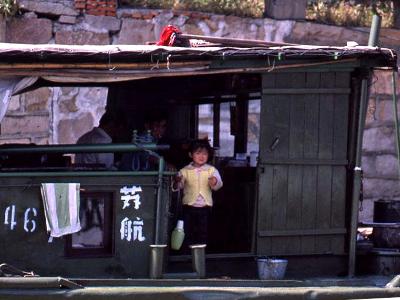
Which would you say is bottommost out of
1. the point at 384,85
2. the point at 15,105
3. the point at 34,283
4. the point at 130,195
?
the point at 34,283

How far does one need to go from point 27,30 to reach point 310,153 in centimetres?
572

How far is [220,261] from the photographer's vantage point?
27.9 ft

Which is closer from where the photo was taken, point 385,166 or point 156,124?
point 156,124

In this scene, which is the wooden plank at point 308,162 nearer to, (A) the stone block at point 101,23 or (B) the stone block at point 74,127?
(B) the stone block at point 74,127

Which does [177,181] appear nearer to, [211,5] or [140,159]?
[140,159]

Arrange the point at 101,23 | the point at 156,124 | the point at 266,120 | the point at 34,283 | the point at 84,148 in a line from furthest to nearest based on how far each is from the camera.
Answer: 1. the point at 101,23
2. the point at 156,124
3. the point at 266,120
4. the point at 84,148
5. the point at 34,283

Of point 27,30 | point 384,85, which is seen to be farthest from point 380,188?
point 27,30

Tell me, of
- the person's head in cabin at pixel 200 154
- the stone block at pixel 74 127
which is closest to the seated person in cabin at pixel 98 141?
the person's head in cabin at pixel 200 154

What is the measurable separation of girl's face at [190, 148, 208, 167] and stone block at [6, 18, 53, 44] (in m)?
5.16

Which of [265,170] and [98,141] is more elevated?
[98,141]

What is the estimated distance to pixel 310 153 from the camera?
8477mm

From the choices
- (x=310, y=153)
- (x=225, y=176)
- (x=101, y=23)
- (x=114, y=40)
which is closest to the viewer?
(x=310, y=153)

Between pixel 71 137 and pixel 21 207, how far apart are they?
5.42 meters

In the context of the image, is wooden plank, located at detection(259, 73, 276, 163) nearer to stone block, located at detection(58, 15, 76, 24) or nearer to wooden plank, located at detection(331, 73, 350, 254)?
wooden plank, located at detection(331, 73, 350, 254)
